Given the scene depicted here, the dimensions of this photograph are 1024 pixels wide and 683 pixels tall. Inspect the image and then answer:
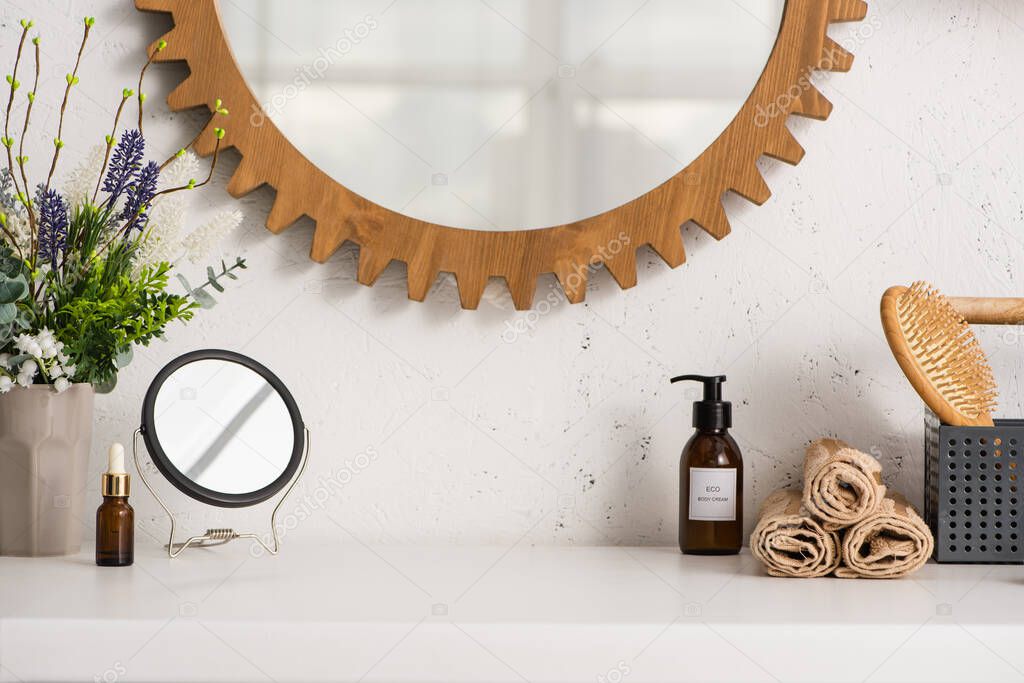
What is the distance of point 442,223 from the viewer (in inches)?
41.6

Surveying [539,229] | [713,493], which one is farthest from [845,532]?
[539,229]

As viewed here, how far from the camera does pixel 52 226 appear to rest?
88cm

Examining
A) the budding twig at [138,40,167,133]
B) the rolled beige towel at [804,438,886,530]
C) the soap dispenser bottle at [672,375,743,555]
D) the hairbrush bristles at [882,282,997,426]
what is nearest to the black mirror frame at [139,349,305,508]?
the budding twig at [138,40,167,133]

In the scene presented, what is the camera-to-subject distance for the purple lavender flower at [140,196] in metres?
0.90

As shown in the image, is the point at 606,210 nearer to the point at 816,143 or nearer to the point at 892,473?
the point at 816,143

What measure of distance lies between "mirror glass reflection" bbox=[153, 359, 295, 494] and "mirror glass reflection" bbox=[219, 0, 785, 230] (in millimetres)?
269

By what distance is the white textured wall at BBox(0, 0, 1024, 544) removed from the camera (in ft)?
3.53

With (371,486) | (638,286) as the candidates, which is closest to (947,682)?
(638,286)

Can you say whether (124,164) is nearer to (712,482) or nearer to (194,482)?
(194,482)

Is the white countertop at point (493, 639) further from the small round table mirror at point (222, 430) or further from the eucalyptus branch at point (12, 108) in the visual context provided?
the eucalyptus branch at point (12, 108)

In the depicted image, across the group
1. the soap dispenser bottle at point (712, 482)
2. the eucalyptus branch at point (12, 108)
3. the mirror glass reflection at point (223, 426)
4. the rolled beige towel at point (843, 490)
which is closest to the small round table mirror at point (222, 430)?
the mirror glass reflection at point (223, 426)

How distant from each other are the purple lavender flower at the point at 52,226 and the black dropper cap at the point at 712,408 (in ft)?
2.23

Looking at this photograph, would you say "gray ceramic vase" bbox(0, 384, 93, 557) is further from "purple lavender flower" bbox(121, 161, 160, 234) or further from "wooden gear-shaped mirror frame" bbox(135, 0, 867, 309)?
"wooden gear-shaped mirror frame" bbox(135, 0, 867, 309)

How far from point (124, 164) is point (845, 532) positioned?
815mm
